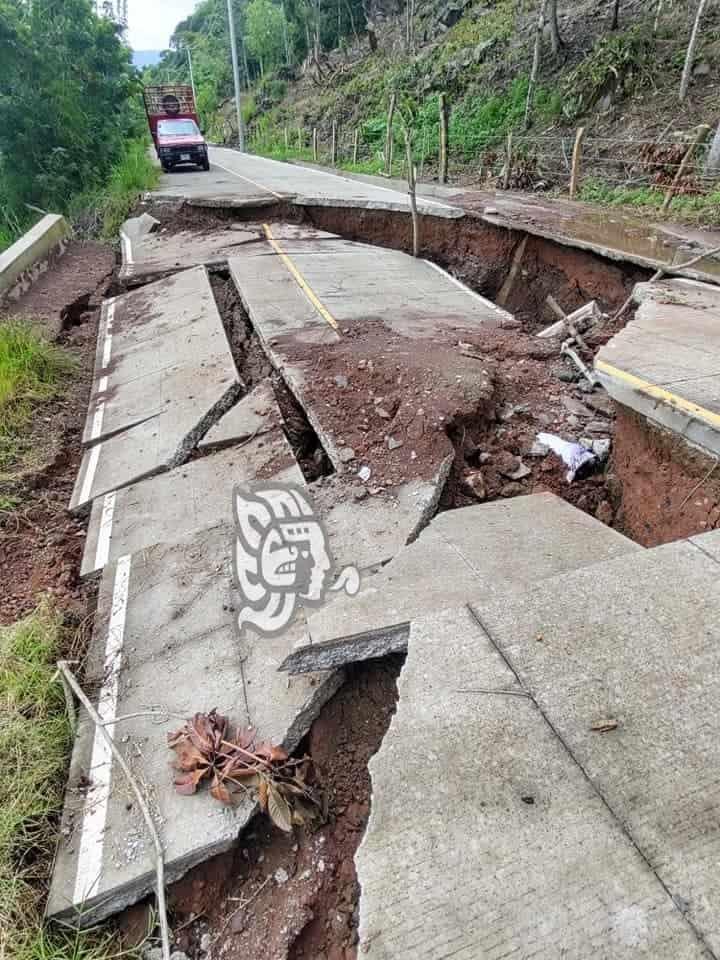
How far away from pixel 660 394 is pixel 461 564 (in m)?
1.91

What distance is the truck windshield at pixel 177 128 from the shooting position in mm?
20359

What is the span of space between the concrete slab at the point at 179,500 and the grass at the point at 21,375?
1617mm

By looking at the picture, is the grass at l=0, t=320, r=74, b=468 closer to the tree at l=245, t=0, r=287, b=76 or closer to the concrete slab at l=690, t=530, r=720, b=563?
the concrete slab at l=690, t=530, r=720, b=563

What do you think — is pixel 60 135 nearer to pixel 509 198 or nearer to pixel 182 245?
pixel 182 245

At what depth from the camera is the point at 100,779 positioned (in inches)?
118

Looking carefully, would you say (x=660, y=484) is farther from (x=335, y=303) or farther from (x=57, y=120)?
(x=57, y=120)

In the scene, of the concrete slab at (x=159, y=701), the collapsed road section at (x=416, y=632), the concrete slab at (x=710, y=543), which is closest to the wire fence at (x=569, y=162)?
the collapsed road section at (x=416, y=632)

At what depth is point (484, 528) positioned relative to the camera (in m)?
3.54

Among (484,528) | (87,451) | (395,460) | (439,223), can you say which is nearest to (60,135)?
(439,223)

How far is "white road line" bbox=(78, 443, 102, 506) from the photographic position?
5.50 meters

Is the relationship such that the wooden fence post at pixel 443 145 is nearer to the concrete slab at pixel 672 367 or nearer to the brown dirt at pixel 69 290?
the brown dirt at pixel 69 290

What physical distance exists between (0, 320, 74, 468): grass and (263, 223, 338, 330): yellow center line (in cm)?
341

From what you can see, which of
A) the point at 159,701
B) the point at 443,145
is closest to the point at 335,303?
the point at 159,701

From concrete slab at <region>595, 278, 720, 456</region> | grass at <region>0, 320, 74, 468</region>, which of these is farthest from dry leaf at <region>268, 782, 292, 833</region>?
grass at <region>0, 320, 74, 468</region>
